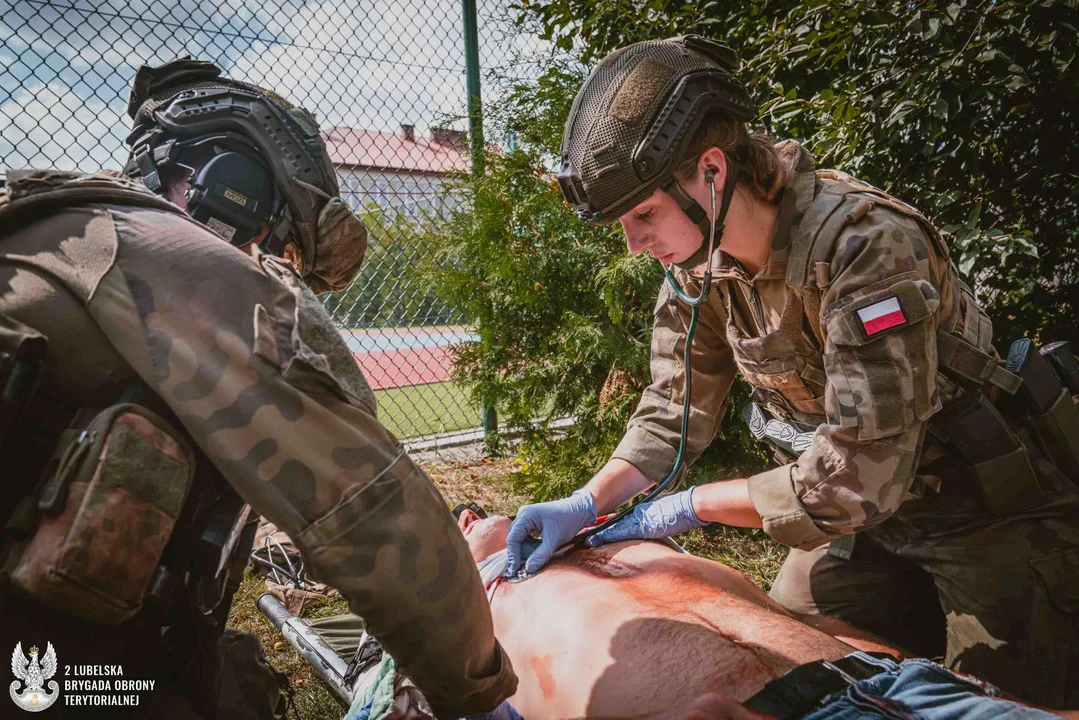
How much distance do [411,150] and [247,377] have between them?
5.16m

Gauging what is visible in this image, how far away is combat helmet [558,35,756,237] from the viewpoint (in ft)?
6.48

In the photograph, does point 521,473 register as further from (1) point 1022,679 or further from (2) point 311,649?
(1) point 1022,679

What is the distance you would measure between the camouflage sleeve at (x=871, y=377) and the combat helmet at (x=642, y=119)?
1.39ft

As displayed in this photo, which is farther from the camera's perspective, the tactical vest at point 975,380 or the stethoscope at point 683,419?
the stethoscope at point 683,419

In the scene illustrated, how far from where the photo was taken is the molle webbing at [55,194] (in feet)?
3.96

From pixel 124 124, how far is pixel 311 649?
12.1 ft

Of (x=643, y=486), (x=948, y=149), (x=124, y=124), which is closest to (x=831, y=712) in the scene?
(x=643, y=486)

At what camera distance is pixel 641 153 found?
196 cm

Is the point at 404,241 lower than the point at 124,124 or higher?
lower

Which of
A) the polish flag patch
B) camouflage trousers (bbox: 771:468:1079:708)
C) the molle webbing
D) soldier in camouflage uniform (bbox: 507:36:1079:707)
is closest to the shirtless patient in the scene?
soldier in camouflage uniform (bbox: 507:36:1079:707)

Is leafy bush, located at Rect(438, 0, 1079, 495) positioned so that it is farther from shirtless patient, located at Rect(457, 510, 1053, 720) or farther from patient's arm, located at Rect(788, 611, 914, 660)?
shirtless patient, located at Rect(457, 510, 1053, 720)

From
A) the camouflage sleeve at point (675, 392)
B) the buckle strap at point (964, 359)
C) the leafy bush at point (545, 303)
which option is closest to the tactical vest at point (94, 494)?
the camouflage sleeve at point (675, 392)

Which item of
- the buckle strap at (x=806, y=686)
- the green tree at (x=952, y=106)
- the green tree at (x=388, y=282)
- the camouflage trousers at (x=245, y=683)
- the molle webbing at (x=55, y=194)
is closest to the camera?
the molle webbing at (x=55, y=194)

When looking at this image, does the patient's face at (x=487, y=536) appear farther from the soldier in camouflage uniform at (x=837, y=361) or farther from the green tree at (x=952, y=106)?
the green tree at (x=952, y=106)
